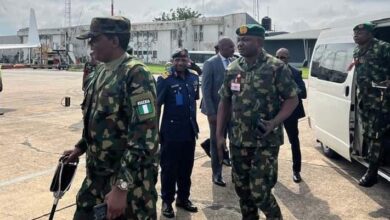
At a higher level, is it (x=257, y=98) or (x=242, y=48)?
(x=242, y=48)

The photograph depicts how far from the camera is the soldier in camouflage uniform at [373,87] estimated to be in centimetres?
505

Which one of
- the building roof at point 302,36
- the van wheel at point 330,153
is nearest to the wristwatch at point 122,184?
the van wheel at point 330,153

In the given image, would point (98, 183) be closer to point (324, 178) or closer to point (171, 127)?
point (171, 127)

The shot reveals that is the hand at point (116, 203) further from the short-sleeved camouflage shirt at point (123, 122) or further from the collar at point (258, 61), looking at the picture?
the collar at point (258, 61)

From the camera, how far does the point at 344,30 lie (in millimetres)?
6152

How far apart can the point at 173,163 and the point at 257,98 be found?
1.33 metres

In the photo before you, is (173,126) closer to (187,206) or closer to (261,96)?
(187,206)

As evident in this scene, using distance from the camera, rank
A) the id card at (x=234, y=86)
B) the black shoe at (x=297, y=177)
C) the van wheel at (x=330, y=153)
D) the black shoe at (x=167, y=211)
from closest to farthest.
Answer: the id card at (x=234, y=86)
the black shoe at (x=167, y=211)
the black shoe at (x=297, y=177)
the van wheel at (x=330, y=153)

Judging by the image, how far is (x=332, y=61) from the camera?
649 centimetres

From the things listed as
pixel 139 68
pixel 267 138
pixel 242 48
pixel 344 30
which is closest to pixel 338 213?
pixel 267 138

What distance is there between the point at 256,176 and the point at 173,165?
1201mm

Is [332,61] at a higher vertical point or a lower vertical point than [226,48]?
lower

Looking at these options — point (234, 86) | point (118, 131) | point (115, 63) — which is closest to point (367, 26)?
point (234, 86)

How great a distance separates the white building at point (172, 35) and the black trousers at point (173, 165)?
43086 mm
